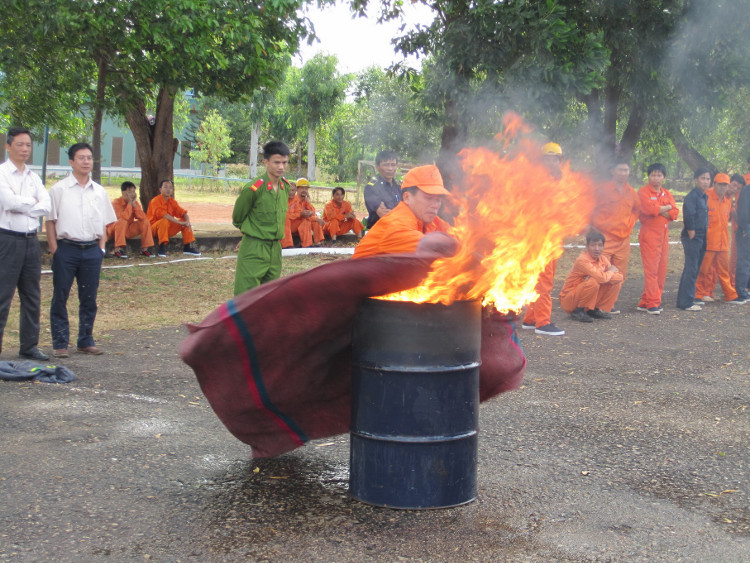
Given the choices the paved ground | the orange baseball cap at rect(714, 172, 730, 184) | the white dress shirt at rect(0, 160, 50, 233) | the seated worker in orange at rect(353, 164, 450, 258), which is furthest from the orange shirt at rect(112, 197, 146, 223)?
the seated worker in orange at rect(353, 164, 450, 258)

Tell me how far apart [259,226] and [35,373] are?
213 centimetres

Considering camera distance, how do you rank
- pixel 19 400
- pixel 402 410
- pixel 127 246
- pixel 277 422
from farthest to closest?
pixel 127 246 < pixel 19 400 < pixel 277 422 < pixel 402 410

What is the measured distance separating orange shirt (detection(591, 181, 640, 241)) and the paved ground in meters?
3.54

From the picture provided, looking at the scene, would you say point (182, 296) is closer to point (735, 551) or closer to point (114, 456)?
point (114, 456)

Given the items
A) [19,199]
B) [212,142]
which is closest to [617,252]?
[19,199]

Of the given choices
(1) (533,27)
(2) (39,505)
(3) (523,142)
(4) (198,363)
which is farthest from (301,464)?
(1) (533,27)

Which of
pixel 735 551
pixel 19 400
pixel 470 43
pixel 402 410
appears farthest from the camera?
pixel 470 43

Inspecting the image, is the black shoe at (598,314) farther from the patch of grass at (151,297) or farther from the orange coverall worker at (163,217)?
the orange coverall worker at (163,217)

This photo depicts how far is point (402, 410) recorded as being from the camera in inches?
149

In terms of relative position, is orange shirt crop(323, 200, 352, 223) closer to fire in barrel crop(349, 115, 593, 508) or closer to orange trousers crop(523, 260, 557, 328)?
orange trousers crop(523, 260, 557, 328)

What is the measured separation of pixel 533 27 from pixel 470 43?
1.02 m

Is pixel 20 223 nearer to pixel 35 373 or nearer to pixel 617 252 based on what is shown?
pixel 35 373

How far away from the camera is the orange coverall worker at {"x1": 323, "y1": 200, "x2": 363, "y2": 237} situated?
56.8 feet

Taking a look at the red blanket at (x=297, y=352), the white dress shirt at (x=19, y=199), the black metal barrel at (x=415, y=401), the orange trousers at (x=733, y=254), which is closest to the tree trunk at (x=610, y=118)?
the orange trousers at (x=733, y=254)
